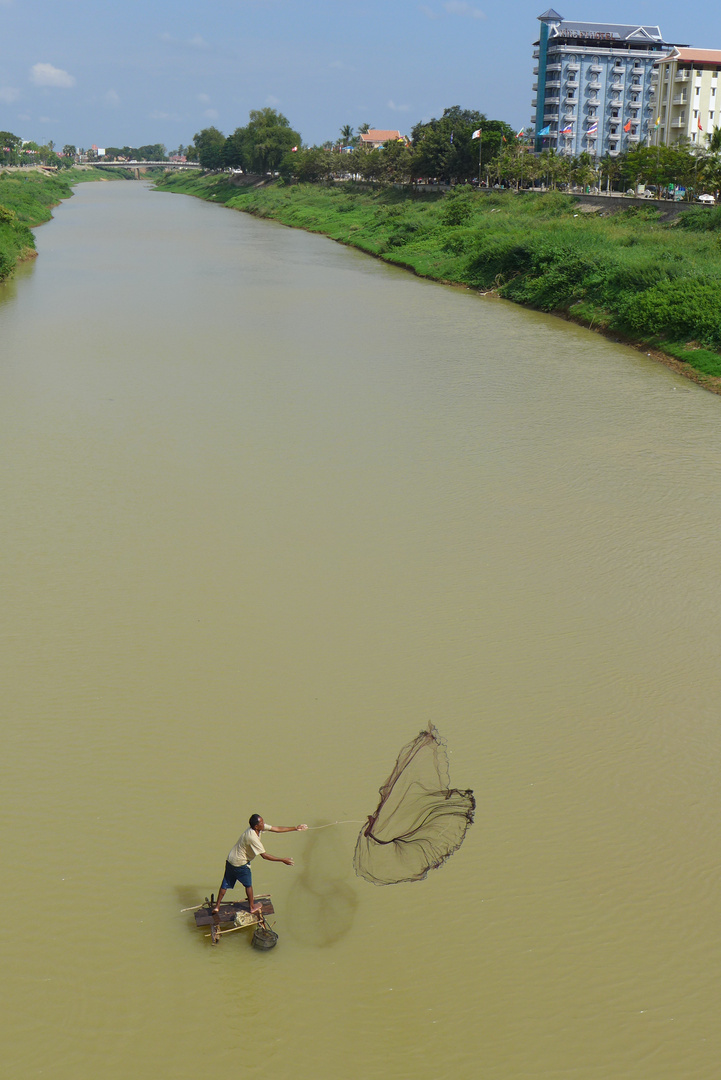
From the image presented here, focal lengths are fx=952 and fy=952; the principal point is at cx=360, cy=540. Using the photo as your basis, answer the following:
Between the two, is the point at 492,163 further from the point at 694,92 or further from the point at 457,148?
the point at 694,92

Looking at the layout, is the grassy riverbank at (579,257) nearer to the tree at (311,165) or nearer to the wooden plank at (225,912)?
the wooden plank at (225,912)

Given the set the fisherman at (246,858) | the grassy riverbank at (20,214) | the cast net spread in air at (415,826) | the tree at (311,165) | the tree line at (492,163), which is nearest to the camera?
the fisherman at (246,858)

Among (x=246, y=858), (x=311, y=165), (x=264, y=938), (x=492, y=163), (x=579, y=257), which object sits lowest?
(x=264, y=938)

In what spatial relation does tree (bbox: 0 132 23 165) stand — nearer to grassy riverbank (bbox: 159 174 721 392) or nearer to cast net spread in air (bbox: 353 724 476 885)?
grassy riverbank (bbox: 159 174 721 392)

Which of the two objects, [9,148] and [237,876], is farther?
[9,148]

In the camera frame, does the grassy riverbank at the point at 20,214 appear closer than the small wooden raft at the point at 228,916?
No

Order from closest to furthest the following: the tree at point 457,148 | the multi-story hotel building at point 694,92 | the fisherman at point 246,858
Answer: the fisherman at point 246,858 → the tree at point 457,148 → the multi-story hotel building at point 694,92

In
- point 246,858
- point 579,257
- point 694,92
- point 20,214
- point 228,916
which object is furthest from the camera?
point 694,92

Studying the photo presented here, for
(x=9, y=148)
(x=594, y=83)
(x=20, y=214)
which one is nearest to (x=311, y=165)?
(x=594, y=83)

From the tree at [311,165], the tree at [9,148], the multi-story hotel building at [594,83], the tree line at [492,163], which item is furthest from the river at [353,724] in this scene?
the tree at [9,148]
